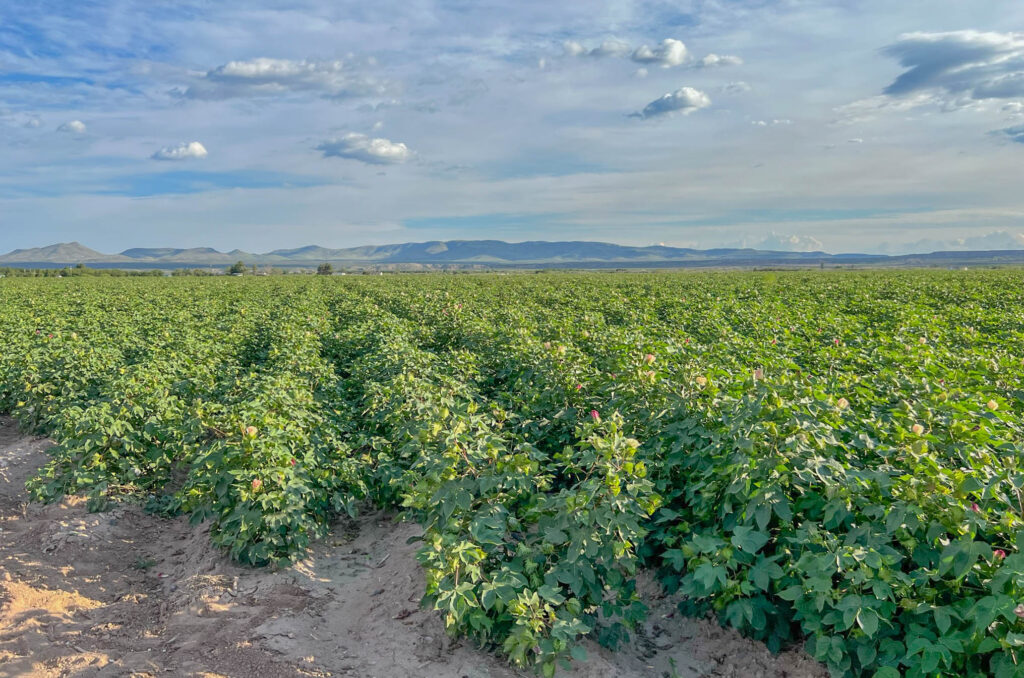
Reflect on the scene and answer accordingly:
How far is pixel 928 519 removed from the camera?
11.0 feet

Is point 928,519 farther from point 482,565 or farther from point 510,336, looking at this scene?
point 510,336

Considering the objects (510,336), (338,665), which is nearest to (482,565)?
(338,665)

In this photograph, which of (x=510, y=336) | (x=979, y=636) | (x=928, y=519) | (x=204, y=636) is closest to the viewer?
(x=979, y=636)

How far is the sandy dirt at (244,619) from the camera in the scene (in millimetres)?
4215

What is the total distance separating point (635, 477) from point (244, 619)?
3.12 metres

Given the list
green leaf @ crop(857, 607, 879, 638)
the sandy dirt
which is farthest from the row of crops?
the sandy dirt

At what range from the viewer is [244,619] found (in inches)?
188

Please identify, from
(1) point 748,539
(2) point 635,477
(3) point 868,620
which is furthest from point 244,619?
(3) point 868,620

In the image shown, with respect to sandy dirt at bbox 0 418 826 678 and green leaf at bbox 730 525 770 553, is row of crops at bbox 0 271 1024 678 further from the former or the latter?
sandy dirt at bbox 0 418 826 678

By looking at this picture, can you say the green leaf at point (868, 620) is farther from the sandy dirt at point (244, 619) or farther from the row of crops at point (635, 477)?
the sandy dirt at point (244, 619)

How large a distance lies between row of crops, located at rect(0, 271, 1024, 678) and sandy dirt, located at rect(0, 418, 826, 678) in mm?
252

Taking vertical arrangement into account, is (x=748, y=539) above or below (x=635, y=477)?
below

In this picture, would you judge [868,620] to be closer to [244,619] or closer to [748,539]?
[748,539]

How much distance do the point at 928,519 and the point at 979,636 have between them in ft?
1.99
